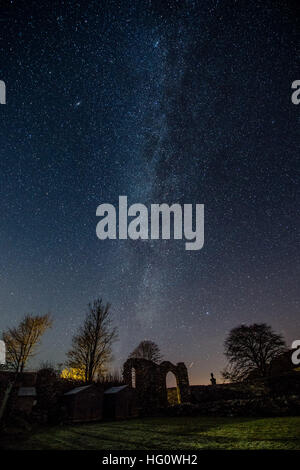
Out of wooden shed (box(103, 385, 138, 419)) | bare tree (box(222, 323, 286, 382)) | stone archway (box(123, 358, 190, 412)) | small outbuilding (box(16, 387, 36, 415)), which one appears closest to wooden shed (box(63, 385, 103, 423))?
wooden shed (box(103, 385, 138, 419))

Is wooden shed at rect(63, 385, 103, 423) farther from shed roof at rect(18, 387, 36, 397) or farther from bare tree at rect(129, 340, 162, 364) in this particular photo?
bare tree at rect(129, 340, 162, 364)

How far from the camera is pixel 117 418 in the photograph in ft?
55.2

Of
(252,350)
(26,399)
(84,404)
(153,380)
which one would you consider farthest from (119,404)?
(252,350)

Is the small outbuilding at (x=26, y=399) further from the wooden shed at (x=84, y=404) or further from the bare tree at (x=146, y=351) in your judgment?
the bare tree at (x=146, y=351)

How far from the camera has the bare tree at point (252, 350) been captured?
28641 millimetres

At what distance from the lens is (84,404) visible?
1662 centimetres

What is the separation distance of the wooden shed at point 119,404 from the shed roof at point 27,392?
204 inches

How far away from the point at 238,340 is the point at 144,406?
15.7 meters

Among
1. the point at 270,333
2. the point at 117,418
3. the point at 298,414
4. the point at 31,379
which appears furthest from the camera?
the point at 270,333

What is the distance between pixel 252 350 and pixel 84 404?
70.5 feet
